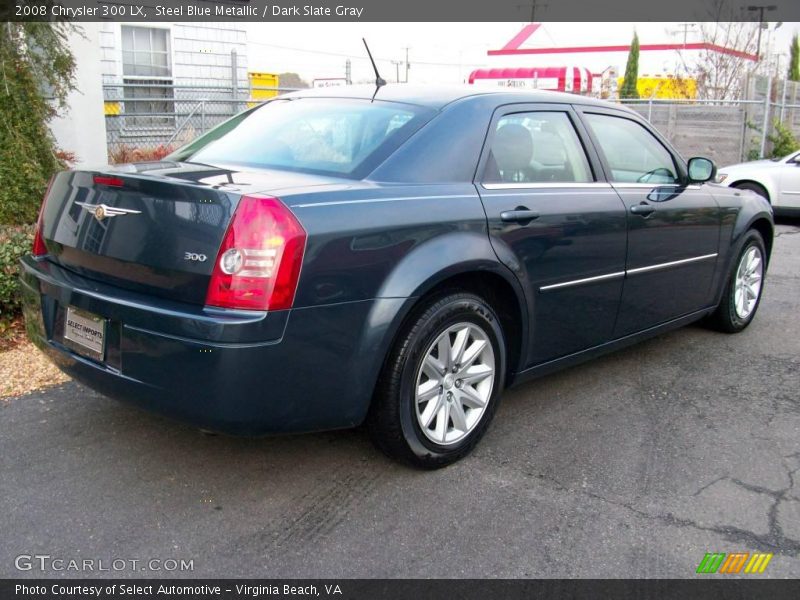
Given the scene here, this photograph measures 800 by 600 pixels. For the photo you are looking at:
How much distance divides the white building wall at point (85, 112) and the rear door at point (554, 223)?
18.3 ft

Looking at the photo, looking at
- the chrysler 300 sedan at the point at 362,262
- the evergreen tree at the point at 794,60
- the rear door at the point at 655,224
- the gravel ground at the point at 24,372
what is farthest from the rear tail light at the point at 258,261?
the evergreen tree at the point at 794,60

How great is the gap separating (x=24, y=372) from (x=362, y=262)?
2606mm

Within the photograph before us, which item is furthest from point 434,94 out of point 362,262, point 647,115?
point 647,115

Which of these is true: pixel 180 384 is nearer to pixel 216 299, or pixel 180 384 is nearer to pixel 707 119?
pixel 216 299

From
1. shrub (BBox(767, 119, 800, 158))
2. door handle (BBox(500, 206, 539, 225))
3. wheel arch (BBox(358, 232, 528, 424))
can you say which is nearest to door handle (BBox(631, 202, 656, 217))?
door handle (BBox(500, 206, 539, 225))

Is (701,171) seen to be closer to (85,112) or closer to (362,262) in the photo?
(362,262)

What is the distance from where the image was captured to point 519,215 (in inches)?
140

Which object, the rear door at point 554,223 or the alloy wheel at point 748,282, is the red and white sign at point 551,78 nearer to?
the alloy wheel at point 748,282

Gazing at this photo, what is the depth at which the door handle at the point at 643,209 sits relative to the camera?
165 inches

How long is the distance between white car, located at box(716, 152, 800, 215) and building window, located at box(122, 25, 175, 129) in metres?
9.74
